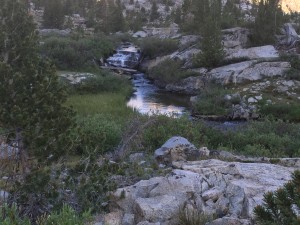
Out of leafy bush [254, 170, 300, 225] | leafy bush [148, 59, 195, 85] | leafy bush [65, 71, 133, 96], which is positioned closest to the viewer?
leafy bush [254, 170, 300, 225]

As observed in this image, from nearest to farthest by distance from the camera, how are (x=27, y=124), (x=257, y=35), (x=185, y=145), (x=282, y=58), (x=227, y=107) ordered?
(x=27, y=124) → (x=185, y=145) → (x=227, y=107) → (x=282, y=58) → (x=257, y=35)

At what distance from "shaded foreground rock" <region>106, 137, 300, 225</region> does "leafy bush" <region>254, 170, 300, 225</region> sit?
82.8 inches

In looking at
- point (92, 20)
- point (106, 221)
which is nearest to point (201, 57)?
point (106, 221)

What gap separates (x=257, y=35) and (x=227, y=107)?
16.0 m

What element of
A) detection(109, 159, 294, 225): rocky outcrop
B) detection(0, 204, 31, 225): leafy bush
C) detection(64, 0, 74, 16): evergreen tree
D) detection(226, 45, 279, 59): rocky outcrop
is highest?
detection(64, 0, 74, 16): evergreen tree

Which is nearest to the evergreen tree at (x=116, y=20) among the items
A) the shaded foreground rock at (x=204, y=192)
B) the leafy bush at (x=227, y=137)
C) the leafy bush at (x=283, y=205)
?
the leafy bush at (x=227, y=137)

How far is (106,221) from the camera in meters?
7.55

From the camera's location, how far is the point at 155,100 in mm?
31047

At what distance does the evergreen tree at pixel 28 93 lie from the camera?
9.11 m

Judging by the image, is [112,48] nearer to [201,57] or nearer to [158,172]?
[201,57]

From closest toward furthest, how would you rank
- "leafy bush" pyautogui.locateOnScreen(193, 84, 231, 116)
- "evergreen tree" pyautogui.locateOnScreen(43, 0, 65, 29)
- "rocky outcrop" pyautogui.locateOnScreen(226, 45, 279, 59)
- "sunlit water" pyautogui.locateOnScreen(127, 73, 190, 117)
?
"leafy bush" pyautogui.locateOnScreen(193, 84, 231, 116)
"sunlit water" pyautogui.locateOnScreen(127, 73, 190, 117)
"rocky outcrop" pyautogui.locateOnScreen(226, 45, 279, 59)
"evergreen tree" pyautogui.locateOnScreen(43, 0, 65, 29)

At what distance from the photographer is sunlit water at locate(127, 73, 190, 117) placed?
2794 cm

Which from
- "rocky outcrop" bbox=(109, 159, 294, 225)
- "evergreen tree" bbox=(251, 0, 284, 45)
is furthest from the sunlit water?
"rocky outcrop" bbox=(109, 159, 294, 225)

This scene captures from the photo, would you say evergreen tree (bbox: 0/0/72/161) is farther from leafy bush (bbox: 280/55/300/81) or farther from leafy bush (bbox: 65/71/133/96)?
leafy bush (bbox: 280/55/300/81)
